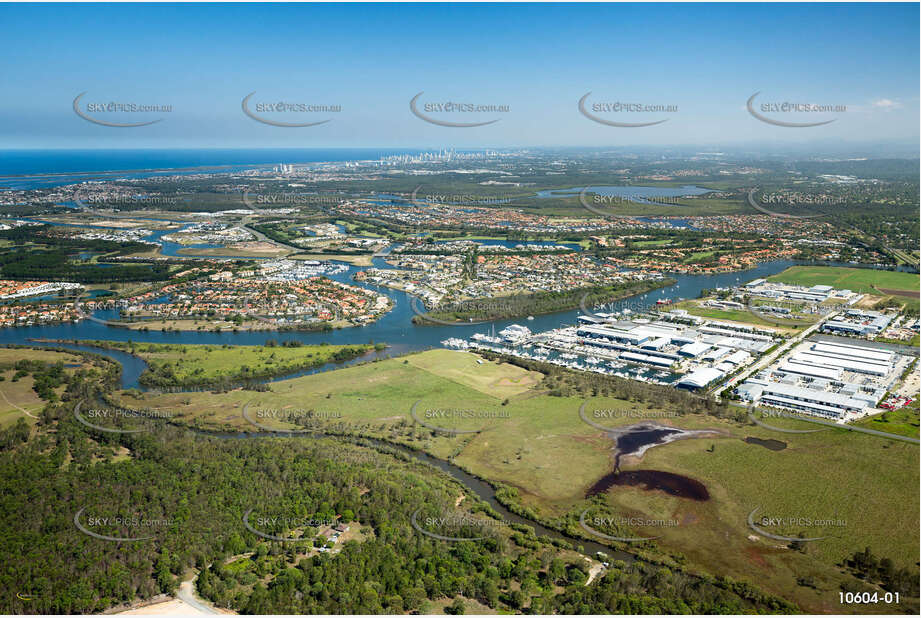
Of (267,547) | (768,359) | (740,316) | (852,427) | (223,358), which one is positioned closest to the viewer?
(267,547)

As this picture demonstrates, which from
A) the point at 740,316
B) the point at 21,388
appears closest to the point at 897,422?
the point at 740,316

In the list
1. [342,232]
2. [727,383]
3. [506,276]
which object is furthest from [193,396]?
[342,232]

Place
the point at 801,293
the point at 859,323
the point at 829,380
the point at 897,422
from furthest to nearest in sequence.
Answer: the point at 801,293
the point at 859,323
the point at 829,380
the point at 897,422

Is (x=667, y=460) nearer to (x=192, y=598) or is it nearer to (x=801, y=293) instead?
(x=192, y=598)

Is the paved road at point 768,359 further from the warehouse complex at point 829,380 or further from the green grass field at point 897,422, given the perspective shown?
the green grass field at point 897,422

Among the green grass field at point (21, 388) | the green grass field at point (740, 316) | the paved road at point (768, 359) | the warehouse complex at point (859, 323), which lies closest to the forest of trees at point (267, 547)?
the green grass field at point (21, 388)

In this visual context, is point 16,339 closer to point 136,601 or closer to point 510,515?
point 136,601

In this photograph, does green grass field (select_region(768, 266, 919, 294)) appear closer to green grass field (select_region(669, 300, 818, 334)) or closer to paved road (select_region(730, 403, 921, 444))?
green grass field (select_region(669, 300, 818, 334))

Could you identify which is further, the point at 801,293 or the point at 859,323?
the point at 801,293
